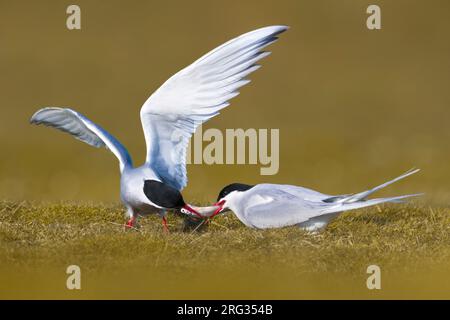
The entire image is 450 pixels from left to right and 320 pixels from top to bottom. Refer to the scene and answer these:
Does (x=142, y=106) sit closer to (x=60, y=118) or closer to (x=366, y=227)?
(x=60, y=118)

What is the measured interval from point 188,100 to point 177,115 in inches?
5.5

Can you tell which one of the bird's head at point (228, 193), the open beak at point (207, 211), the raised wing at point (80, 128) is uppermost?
the raised wing at point (80, 128)

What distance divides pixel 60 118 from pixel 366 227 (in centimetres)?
249

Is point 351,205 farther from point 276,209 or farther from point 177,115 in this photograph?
point 177,115

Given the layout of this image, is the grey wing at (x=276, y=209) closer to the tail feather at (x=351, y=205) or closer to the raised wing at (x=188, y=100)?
the tail feather at (x=351, y=205)

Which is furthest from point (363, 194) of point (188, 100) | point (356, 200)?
point (188, 100)

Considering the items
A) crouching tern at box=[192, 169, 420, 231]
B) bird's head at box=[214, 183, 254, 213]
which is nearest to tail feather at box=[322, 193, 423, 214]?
crouching tern at box=[192, 169, 420, 231]

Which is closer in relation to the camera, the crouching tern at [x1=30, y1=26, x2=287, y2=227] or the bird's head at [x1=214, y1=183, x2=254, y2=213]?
the crouching tern at [x1=30, y1=26, x2=287, y2=227]

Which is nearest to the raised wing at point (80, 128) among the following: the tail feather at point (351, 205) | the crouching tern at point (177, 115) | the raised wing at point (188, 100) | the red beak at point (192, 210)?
the crouching tern at point (177, 115)

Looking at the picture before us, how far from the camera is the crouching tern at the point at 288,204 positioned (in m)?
6.51

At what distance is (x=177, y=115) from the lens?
688cm

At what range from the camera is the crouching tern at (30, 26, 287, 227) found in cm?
658

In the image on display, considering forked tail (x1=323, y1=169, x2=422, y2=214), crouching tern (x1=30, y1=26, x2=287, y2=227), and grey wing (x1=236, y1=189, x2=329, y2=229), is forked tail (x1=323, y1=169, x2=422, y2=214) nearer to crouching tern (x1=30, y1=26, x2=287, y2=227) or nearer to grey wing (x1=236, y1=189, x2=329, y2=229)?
grey wing (x1=236, y1=189, x2=329, y2=229)

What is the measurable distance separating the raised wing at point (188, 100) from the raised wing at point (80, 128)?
219 mm
